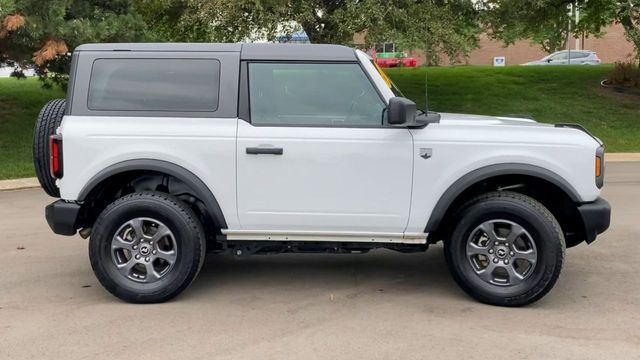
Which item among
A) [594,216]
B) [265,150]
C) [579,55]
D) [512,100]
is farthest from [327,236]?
[579,55]

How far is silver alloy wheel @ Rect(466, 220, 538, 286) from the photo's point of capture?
4664mm

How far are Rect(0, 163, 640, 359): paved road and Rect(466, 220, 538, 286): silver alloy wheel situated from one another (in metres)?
0.25

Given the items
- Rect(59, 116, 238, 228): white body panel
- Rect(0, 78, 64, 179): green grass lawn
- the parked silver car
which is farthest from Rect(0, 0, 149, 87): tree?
the parked silver car

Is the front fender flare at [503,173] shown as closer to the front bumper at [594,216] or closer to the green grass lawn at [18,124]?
the front bumper at [594,216]

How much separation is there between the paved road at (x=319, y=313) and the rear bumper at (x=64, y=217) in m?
0.58

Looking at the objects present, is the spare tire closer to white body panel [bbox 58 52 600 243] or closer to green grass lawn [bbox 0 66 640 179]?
white body panel [bbox 58 52 600 243]

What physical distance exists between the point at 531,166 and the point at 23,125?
13.7 metres

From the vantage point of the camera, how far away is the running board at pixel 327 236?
4.76 m

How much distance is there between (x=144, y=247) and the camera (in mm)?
4793

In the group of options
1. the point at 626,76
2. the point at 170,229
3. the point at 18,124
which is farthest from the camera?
the point at 626,76

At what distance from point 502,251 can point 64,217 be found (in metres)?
3.25

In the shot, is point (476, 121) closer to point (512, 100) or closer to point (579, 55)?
point (512, 100)

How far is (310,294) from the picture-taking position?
16.6ft

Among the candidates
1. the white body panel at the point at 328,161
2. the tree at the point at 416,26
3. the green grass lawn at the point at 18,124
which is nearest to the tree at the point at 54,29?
the green grass lawn at the point at 18,124
